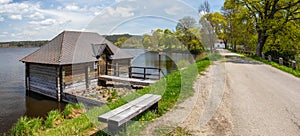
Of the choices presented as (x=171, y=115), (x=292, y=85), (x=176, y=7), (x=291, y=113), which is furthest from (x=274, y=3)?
(x=171, y=115)

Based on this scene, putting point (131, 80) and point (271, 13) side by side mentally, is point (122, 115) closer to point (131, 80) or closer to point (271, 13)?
point (131, 80)

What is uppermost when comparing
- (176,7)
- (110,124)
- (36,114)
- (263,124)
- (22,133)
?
(176,7)

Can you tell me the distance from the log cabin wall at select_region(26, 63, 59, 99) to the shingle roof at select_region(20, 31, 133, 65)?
0.52 metres

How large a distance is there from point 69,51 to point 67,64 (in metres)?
1.50

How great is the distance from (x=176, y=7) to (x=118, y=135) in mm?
6198

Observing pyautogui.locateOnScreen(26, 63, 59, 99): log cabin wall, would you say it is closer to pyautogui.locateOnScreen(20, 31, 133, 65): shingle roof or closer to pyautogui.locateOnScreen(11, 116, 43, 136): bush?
pyautogui.locateOnScreen(20, 31, 133, 65): shingle roof

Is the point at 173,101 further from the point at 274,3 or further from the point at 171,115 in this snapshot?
the point at 274,3

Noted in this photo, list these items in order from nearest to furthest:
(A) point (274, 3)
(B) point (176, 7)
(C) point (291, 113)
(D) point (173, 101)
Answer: (C) point (291, 113)
(D) point (173, 101)
(B) point (176, 7)
(A) point (274, 3)

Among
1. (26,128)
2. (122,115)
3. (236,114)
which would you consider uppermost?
(122,115)

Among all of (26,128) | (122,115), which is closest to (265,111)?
(122,115)

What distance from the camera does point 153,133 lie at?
372 cm

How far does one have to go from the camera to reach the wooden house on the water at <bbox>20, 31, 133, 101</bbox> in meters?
13.0

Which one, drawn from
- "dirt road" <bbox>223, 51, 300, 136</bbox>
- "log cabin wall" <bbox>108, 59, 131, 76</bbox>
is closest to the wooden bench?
"dirt road" <bbox>223, 51, 300, 136</bbox>

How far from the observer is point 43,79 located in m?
14.2
